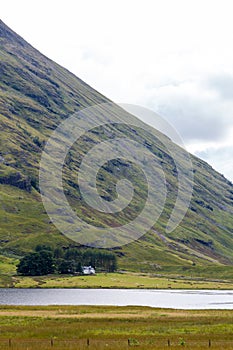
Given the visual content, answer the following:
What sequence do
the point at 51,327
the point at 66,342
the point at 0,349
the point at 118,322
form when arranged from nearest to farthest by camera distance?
the point at 0,349, the point at 66,342, the point at 51,327, the point at 118,322

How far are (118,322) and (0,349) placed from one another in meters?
32.4

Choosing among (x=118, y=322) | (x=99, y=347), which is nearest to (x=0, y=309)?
(x=118, y=322)

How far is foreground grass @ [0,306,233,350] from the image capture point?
55219 millimetres

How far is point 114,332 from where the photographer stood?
67.5 metres

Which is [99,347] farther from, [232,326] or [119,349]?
[232,326]

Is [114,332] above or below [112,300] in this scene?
below

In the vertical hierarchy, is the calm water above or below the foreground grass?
above

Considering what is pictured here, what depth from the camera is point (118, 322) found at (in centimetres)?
8025

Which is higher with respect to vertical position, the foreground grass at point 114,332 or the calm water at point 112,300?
the calm water at point 112,300

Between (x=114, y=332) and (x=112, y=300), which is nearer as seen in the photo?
(x=114, y=332)

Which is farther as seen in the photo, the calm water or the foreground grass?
the calm water

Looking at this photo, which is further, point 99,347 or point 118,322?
point 118,322

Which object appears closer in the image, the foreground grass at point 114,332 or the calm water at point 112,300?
the foreground grass at point 114,332

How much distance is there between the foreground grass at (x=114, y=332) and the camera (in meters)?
55.2
